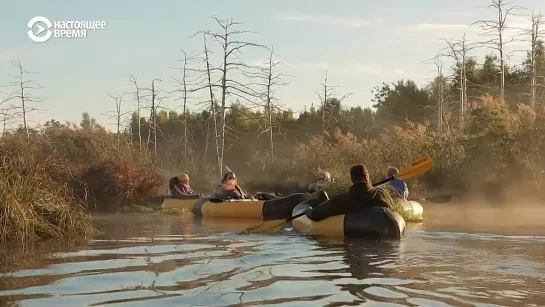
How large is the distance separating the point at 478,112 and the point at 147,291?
1864 cm

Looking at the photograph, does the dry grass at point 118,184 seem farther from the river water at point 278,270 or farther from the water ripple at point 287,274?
the water ripple at point 287,274

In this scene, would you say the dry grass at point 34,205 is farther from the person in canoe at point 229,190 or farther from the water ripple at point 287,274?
the person in canoe at point 229,190

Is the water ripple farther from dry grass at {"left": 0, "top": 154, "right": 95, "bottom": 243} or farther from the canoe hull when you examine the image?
dry grass at {"left": 0, "top": 154, "right": 95, "bottom": 243}

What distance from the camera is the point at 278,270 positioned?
766 centimetres

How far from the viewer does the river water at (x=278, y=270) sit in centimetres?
604

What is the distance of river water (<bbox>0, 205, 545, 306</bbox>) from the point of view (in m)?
6.04

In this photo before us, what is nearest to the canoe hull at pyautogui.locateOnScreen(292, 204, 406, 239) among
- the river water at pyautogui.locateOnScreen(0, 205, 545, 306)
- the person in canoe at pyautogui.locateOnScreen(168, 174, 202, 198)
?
the river water at pyautogui.locateOnScreen(0, 205, 545, 306)

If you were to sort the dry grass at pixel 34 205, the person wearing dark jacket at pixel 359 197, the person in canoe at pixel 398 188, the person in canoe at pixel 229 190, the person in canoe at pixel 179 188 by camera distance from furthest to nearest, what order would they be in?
the person in canoe at pixel 179 188 → the person in canoe at pixel 229 190 → the person in canoe at pixel 398 188 → the person wearing dark jacket at pixel 359 197 → the dry grass at pixel 34 205

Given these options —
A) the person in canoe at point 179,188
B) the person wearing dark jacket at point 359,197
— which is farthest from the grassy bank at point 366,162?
the person wearing dark jacket at point 359,197

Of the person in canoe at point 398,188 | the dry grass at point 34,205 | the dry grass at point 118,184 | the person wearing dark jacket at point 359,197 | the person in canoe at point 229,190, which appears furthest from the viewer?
the dry grass at point 118,184

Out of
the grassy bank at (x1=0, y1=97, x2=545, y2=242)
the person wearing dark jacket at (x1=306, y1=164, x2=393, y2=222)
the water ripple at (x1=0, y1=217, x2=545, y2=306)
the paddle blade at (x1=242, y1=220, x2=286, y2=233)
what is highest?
the grassy bank at (x1=0, y1=97, x2=545, y2=242)

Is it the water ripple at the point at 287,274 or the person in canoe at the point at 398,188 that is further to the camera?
the person in canoe at the point at 398,188

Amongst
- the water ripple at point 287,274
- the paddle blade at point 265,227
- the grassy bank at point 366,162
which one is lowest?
the water ripple at point 287,274

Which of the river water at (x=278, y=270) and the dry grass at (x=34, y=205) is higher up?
the dry grass at (x=34, y=205)
